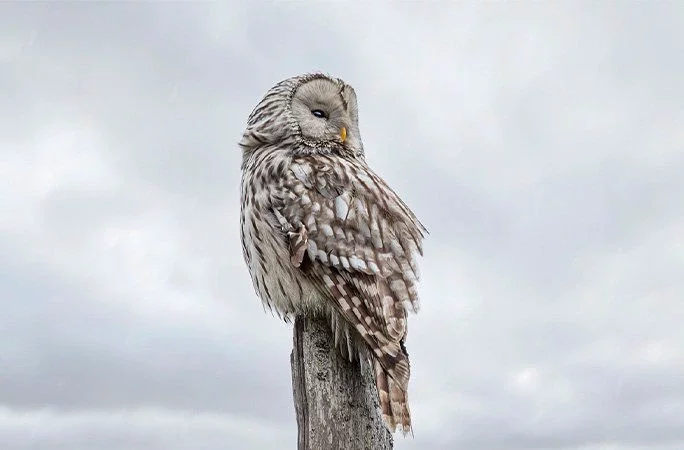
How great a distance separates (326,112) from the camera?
8.06m

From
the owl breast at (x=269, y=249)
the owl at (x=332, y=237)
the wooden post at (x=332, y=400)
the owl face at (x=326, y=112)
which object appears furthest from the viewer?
the owl face at (x=326, y=112)

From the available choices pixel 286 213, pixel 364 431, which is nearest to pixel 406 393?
pixel 364 431

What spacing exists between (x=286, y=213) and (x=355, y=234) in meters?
0.71

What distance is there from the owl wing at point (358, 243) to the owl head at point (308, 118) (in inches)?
20.6

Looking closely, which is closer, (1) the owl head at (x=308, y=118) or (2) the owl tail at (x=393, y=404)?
(2) the owl tail at (x=393, y=404)

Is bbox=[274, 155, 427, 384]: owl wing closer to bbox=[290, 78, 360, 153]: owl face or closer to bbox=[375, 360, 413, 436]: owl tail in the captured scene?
bbox=[375, 360, 413, 436]: owl tail

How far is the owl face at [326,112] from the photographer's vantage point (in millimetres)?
7695

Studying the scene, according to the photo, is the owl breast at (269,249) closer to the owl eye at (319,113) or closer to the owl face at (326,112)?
the owl face at (326,112)

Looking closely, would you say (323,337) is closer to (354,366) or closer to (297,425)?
(354,366)

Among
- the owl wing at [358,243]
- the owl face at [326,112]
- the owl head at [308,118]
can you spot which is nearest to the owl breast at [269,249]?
the owl wing at [358,243]

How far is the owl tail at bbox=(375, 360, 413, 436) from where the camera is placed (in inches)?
213

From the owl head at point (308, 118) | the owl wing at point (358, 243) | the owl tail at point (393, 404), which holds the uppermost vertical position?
the owl head at point (308, 118)

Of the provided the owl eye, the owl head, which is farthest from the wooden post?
the owl eye

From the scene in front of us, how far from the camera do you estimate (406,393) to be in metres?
5.50
